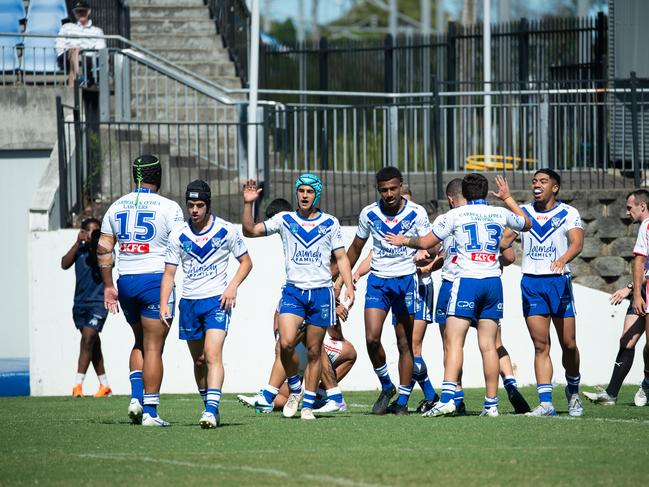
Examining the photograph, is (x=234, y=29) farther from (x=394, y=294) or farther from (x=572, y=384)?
(x=572, y=384)

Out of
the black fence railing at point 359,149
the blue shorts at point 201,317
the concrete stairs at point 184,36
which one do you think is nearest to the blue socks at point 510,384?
the blue shorts at point 201,317

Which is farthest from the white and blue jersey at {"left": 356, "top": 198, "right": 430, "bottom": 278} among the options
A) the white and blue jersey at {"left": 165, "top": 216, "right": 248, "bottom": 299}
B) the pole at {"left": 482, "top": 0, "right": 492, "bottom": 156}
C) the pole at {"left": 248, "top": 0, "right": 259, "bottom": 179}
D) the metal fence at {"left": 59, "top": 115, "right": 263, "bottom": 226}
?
the pole at {"left": 482, "top": 0, "right": 492, "bottom": 156}

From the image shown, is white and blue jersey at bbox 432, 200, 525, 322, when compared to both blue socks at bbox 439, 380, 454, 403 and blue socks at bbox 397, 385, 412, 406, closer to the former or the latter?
blue socks at bbox 439, 380, 454, 403

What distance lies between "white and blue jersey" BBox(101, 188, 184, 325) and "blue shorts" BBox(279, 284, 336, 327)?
1136 mm

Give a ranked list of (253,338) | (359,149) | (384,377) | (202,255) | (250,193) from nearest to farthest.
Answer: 1. (202,255)
2. (250,193)
3. (384,377)
4. (253,338)
5. (359,149)

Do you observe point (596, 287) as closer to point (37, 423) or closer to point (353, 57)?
point (37, 423)

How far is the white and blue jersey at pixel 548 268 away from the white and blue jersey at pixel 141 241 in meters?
3.27

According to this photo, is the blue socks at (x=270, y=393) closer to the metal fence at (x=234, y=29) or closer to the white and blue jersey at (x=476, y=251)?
the white and blue jersey at (x=476, y=251)

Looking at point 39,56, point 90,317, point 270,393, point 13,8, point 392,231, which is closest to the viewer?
point 392,231

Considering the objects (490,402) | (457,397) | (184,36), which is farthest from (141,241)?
(184,36)

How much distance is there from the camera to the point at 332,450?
29.4 feet

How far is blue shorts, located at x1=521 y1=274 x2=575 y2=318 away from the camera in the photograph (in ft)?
38.1

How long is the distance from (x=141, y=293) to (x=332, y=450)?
2563mm

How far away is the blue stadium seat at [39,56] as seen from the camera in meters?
20.2
